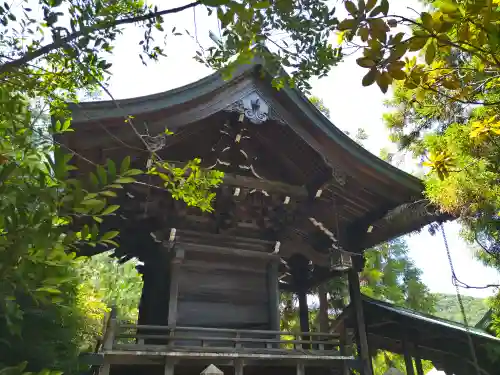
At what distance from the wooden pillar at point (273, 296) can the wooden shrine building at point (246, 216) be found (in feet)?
0.08

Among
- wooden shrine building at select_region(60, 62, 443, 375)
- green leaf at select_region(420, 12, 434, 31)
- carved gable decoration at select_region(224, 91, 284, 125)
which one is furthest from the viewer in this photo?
carved gable decoration at select_region(224, 91, 284, 125)

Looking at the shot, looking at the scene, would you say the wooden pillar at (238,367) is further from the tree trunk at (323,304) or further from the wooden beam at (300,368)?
the tree trunk at (323,304)

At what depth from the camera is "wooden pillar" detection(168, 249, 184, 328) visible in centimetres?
617

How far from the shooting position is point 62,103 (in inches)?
150

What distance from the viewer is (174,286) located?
254 inches

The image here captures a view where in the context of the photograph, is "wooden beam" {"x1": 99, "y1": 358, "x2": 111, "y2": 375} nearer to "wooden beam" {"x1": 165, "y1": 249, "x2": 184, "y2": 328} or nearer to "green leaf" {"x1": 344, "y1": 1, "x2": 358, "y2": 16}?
"wooden beam" {"x1": 165, "y1": 249, "x2": 184, "y2": 328}

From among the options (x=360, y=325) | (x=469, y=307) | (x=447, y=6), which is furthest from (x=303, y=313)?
(x=469, y=307)

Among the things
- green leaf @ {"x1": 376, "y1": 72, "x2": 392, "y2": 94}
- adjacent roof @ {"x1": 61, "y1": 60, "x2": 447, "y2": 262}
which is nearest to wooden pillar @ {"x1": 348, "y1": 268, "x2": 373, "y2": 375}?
adjacent roof @ {"x1": 61, "y1": 60, "x2": 447, "y2": 262}

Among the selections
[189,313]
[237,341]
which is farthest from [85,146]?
[237,341]

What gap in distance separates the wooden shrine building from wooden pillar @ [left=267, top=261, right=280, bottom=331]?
0.08 feet

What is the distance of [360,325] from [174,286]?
11.2 feet

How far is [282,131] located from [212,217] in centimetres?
195

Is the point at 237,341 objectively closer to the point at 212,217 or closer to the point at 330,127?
the point at 212,217

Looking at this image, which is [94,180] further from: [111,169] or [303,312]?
[303,312]
